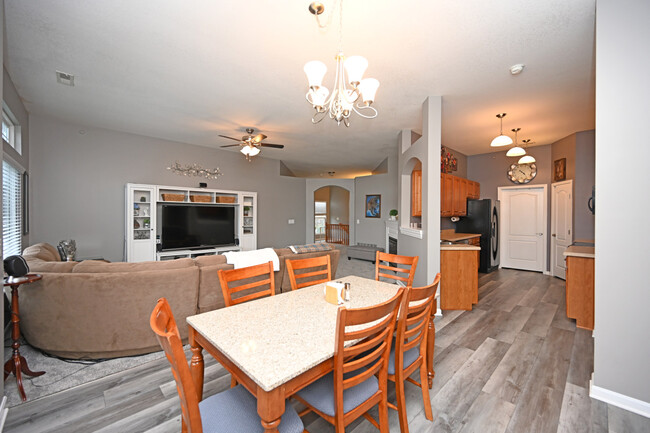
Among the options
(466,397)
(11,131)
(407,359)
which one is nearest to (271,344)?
(407,359)

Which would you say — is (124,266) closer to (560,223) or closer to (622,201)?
(622,201)

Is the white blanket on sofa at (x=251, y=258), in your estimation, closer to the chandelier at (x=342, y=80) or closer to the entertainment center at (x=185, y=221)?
the chandelier at (x=342, y=80)

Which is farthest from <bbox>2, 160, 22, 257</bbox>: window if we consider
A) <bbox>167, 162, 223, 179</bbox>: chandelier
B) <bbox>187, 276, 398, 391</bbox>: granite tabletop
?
<bbox>187, 276, 398, 391</bbox>: granite tabletop

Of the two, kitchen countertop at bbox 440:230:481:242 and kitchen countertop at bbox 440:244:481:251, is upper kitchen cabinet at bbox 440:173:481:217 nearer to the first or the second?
kitchen countertop at bbox 440:230:481:242

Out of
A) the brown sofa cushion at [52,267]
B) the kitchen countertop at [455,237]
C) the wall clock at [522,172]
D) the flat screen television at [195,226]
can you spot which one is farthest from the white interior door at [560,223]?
the brown sofa cushion at [52,267]

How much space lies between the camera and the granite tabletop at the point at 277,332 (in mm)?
1080

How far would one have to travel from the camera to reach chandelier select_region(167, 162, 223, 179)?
19.1ft

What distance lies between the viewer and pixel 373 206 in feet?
25.8

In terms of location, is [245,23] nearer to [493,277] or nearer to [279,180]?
[279,180]

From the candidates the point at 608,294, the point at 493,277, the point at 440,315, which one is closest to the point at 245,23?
the point at 608,294

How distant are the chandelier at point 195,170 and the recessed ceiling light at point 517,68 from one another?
19.0 ft

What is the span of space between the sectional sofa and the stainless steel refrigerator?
6004mm

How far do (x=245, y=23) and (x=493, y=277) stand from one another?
6081mm

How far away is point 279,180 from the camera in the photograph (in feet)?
25.3
